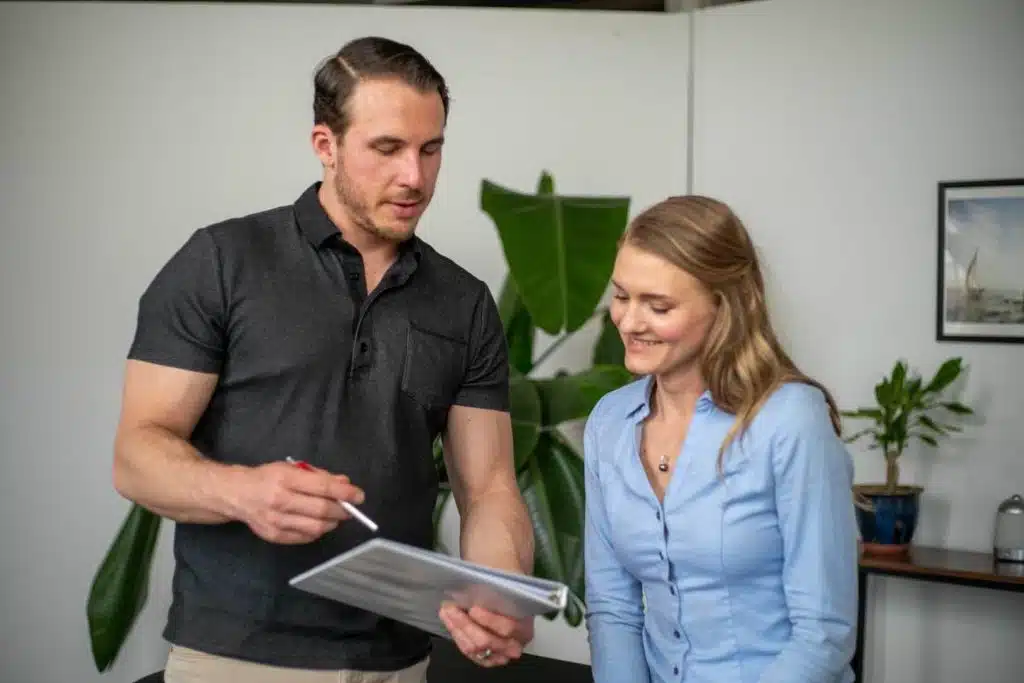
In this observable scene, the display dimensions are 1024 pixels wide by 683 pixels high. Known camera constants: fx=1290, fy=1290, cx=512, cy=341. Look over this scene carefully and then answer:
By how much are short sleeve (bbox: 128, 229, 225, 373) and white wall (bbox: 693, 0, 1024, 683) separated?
3024 millimetres

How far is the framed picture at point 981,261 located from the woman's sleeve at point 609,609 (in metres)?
2.67

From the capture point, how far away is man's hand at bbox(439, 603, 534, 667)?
5.47 ft

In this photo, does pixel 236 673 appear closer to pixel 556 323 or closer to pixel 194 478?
pixel 194 478

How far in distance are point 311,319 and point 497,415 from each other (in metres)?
0.36

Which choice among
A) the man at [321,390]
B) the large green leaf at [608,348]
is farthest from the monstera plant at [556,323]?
the man at [321,390]

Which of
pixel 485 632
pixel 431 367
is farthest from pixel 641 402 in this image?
pixel 485 632

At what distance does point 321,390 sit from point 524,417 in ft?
6.13

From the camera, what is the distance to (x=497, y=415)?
209 cm

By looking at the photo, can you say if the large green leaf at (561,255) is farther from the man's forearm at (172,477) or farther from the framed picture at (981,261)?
the man's forearm at (172,477)

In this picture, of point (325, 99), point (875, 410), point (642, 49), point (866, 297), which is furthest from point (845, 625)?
point (642, 49)

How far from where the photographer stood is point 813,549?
174cm

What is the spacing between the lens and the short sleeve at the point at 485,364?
2076mm

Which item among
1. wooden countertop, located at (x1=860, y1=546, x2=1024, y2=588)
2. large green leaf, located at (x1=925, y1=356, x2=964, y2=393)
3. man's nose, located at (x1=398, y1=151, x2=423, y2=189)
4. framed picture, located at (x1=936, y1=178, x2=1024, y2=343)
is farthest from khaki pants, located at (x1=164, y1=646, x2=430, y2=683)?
framed picture, located at (x1=936, y1=178, x2=1024, y2=343)

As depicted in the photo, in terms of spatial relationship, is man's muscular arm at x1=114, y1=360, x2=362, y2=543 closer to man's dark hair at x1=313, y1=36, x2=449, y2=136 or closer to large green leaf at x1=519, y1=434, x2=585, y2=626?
man's dark hair at x1=313, y1=36, x2=449, y2=136
